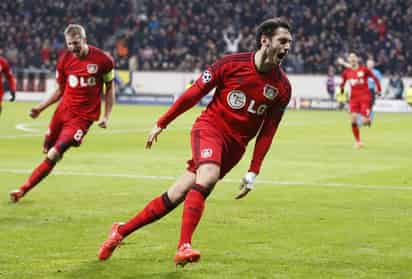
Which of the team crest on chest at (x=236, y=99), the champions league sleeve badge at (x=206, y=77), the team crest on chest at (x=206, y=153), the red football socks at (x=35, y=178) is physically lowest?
the red football socks at (x=35, y=178)

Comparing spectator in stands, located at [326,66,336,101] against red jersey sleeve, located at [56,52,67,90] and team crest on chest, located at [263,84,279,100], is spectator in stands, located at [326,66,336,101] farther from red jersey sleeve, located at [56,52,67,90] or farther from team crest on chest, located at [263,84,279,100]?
team crest on chest, located at [263,84,279,100]

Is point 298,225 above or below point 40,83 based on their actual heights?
above

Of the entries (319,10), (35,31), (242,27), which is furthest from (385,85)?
(35,31)

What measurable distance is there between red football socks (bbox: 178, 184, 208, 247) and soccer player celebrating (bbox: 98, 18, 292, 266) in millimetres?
46

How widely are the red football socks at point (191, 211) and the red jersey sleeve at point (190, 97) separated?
640mm

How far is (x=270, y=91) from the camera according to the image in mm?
8070

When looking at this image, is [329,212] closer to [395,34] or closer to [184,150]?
[184,150]

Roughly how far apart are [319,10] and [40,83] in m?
15.2

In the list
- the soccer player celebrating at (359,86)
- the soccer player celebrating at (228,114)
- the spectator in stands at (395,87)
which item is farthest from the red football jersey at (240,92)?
the spectator in stands at (395,87)

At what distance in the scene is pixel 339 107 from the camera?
1843 inches

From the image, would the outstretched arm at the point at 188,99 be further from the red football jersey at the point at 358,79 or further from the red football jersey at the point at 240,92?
the red football jersey at the point at 358,79

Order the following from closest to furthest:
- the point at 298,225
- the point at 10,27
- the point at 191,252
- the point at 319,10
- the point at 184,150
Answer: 1. the point at 191,252
2. the point at 298,225
3. the point at 184,150
4. the point at 319,10
5. the point at 10,27

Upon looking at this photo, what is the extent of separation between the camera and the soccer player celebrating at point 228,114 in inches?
309

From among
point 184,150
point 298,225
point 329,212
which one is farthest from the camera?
point 184,150
